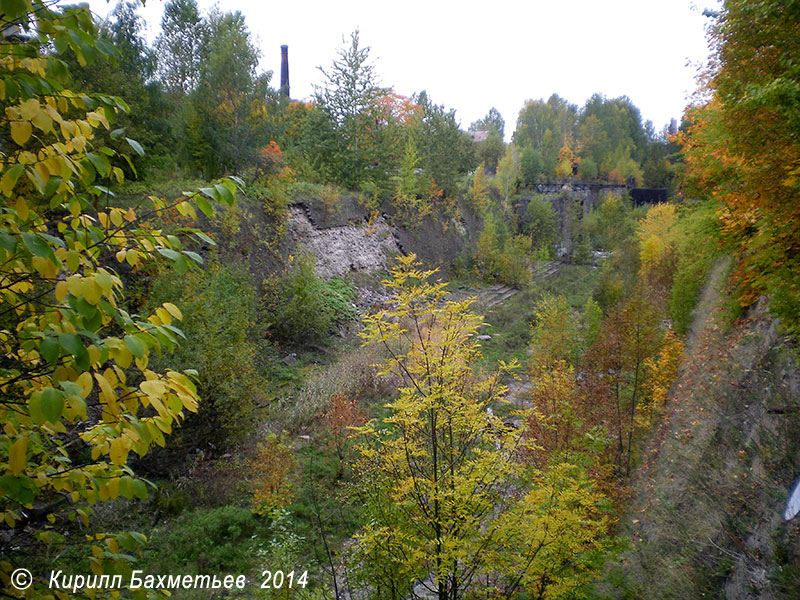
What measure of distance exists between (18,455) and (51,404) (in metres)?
0.28

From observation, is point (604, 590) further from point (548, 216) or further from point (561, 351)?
point (548, 216)

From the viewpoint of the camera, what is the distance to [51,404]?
4.22ft

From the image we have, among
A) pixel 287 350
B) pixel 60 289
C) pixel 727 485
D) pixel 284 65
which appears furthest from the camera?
pixel 284 65

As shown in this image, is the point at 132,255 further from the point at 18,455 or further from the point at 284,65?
the point at 284,65

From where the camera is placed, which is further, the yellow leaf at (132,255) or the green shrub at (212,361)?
the green shrub at (212,361)

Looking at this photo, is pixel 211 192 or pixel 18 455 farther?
pixel 211 192

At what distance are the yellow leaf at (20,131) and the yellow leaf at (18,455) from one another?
1021mm

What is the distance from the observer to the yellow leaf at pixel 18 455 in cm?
136

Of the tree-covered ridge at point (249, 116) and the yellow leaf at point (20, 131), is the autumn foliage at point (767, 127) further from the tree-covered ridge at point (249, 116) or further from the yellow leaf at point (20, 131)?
the tree-covered ridge at point (249, 116)

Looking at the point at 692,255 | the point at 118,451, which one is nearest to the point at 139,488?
the point at 118,451

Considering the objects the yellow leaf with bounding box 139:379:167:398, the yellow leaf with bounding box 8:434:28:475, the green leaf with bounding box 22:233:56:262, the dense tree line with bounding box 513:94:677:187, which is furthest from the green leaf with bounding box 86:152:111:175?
the dense tree line with bounding box 513:94:677:187

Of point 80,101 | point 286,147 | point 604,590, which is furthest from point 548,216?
point 80,101

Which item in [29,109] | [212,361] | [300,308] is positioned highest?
[29,109]

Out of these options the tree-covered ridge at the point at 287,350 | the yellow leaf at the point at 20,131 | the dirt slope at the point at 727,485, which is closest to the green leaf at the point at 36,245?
the tree-covered ridge at the point at 287,350
